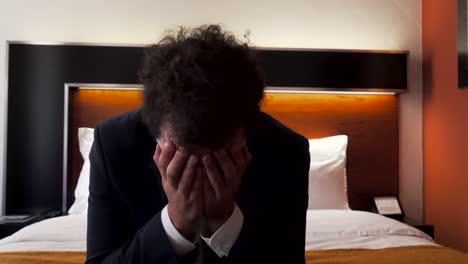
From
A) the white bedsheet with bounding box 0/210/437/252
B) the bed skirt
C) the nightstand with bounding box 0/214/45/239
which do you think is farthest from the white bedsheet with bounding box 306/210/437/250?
the nightstand with bounding box 0/214/45/239

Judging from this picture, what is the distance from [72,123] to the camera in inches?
129

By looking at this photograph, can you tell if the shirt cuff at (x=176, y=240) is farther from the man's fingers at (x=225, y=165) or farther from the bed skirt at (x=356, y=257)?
the bed skirt at (x=356, y=257)

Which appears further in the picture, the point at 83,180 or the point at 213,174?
the point at 83,180

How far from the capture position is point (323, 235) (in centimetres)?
222

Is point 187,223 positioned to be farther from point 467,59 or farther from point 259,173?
point 467,59

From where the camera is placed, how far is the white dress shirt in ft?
3.62

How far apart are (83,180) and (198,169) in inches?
86.7

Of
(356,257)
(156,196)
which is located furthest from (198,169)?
(356,257)

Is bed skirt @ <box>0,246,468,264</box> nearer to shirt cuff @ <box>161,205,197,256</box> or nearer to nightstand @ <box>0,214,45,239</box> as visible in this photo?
shirt cuff @ <box>161,205,197,256</box>

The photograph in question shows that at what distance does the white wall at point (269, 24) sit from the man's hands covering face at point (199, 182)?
2.50 m

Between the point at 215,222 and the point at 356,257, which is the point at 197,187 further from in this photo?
the point at 356,257

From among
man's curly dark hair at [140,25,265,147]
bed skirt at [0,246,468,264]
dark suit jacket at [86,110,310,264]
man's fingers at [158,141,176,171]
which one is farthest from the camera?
bed skirt at [0,246,468,264]

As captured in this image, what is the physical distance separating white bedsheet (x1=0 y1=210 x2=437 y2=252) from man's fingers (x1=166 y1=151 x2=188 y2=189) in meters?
1.17

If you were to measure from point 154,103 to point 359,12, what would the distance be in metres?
2.96
